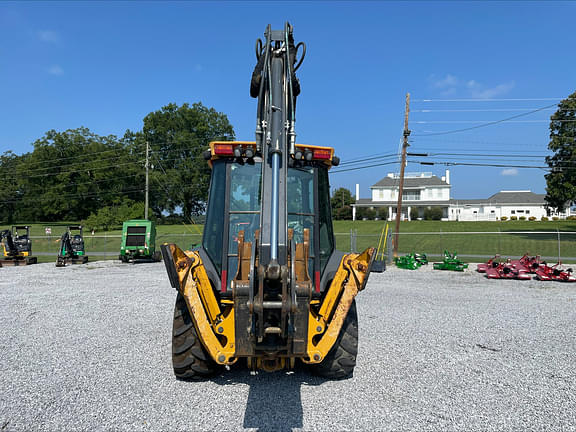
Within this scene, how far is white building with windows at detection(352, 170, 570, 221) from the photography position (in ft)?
206

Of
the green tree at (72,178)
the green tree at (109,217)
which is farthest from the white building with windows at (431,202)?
the green tree at (72,178)

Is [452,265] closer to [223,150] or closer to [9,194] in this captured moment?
[223,150]

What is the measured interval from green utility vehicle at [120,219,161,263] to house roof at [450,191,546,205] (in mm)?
64924

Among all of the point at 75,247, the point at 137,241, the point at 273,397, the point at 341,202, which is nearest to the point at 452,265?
the point at 137,241

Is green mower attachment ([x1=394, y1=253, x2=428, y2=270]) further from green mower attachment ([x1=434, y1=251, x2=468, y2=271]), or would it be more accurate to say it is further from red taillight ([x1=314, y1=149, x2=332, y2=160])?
red taillight ([x1=314, y1=149, x2=332, y2=160])

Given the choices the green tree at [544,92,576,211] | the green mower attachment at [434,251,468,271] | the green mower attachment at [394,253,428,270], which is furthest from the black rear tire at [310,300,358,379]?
the green tree at [544,92,576,211]

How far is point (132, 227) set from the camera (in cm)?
2153

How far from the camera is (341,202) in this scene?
70.9m

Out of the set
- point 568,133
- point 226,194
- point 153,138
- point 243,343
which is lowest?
point 243,343

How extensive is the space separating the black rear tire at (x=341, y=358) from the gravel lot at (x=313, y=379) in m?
0.12

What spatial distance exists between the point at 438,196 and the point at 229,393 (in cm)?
6437

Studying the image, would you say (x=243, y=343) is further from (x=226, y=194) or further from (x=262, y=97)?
(x=262, y=97)

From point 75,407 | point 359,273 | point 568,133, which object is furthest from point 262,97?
point 568,133

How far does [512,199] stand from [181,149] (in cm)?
5886
